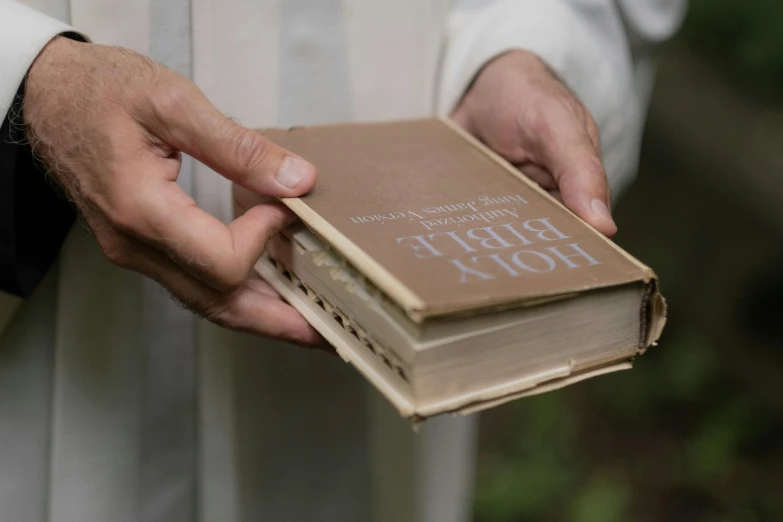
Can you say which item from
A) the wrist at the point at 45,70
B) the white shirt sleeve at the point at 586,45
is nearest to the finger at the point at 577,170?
the white shirt sleeve at the point at 586,45

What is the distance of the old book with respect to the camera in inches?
16.2

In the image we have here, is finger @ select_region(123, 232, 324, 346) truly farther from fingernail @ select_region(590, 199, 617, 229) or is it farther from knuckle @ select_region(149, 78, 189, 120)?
fingernail @ select_region(590, 199, 617, 229)

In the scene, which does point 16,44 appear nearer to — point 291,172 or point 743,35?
point 291,172

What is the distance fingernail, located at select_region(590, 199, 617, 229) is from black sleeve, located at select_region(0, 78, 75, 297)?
42 cm

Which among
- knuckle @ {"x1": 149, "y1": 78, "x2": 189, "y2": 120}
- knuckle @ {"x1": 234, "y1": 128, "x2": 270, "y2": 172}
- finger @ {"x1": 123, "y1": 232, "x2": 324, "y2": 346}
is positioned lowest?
finger @ {"x1": 123, "y1": 232, "x2": 324, "y2": 346}

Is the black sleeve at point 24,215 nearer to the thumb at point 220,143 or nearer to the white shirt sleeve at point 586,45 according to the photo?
the thumb at point 220,143

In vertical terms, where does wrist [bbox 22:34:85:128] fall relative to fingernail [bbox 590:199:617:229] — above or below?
above

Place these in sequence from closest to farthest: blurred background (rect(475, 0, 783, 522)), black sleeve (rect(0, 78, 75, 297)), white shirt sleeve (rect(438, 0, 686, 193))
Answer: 1. black sleeve (rect(0, 78, 75, 297))
2. white shirt sleeve (rect(438, 0, 686, 193))
3. blurred background (rect(475, 0, 783, 522))

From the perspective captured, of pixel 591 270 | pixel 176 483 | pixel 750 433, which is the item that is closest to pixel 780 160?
pixel 750 433

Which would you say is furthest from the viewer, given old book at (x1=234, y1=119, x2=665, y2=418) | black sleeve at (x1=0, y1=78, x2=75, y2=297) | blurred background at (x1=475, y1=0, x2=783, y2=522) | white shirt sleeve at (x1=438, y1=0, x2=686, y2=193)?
Answer: blurred background at (x1=475, y1=0, x2=783, y2=522)

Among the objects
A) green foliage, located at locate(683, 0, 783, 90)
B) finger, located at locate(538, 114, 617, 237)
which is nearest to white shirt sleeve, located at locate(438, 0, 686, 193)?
finger, located at locate(538, 114, 617, 237)

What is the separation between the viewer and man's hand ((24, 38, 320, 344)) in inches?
18.0

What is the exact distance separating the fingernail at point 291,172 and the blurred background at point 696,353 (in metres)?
1.13

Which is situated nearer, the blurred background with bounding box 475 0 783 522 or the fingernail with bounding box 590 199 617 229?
the fingernail with bounding box 590 199 617 229
